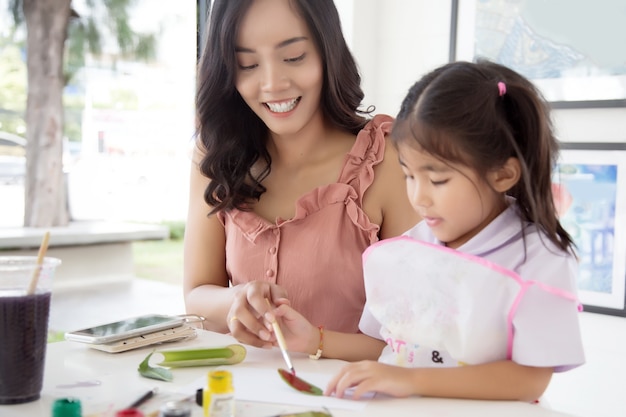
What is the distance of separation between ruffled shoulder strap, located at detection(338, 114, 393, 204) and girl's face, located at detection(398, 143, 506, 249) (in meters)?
0.44

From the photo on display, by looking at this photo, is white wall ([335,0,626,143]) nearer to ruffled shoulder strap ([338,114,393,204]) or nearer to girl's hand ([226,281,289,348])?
ruffled shoulder strap ([338,114,393,204])

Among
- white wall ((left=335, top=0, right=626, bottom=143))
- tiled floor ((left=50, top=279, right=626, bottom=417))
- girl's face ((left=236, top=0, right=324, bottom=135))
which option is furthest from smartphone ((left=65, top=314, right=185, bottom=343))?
white wall ((left=335, top=0, right=626, bottom=143))

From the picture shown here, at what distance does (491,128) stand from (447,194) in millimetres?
121

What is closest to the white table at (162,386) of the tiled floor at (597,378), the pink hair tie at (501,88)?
the pink hair tie at (501,88)

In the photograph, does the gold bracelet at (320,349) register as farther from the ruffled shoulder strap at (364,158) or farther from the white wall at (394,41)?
the white wall at (394,41)

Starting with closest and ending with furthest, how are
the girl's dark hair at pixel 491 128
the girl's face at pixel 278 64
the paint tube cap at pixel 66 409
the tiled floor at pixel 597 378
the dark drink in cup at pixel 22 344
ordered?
1. the paint tube cap at pixel 66 409
2. the dark drink in cup at pixel 22 344
3. the girl's dark hair at pixel 491 128
4. the girl's face at pixel 278 64
5. the tiled floor at pixel 597 378

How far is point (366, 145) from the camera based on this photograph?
164 centimetres

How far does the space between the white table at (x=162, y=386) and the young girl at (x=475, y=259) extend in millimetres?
30

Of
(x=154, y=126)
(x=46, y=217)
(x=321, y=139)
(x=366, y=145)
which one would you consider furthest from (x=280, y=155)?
(x=46, y=217)

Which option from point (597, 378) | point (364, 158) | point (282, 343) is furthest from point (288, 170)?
point (597, 378)

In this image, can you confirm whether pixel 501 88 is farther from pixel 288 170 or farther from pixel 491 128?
pixel 288 170

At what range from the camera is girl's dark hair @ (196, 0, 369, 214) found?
5.09 feet

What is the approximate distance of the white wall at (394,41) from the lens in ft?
9.34

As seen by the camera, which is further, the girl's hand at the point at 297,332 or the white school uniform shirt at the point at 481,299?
the girl's hand at the point at 297,332
